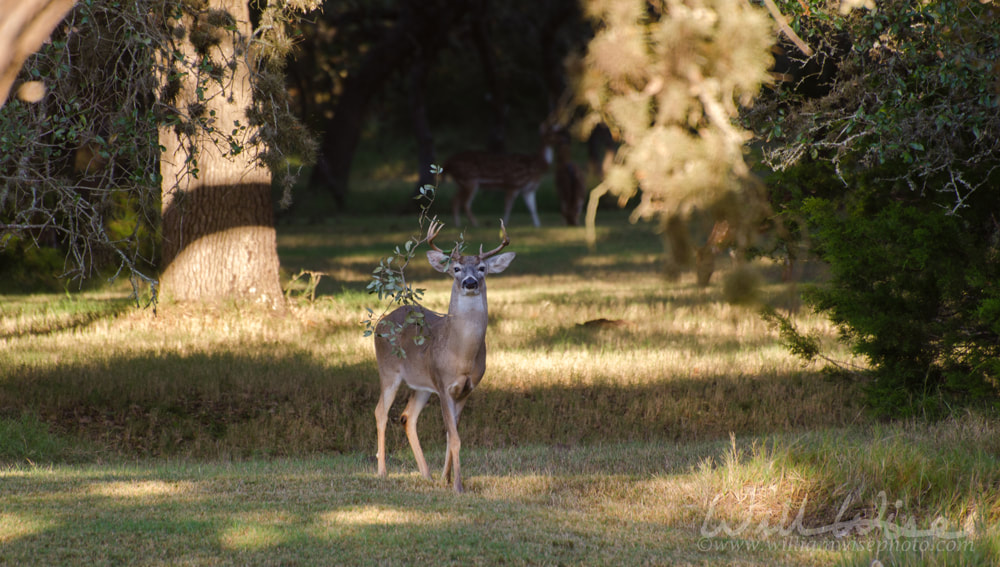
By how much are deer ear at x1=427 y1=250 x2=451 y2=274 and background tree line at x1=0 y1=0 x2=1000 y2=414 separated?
1.73 meters

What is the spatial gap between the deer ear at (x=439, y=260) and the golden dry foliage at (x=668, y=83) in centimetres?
498

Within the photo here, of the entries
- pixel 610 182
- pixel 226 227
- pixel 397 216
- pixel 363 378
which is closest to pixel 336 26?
pixel 397 216

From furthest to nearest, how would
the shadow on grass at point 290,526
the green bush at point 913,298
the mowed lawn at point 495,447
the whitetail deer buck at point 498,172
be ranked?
1. the whitetail deer buck at point 498,172
2. the green bush at point 913,298
3. the mowed lawn at point 495,447
4. the shadow on grass at point 290,526

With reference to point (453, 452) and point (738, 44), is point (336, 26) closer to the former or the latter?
point (453, 452)

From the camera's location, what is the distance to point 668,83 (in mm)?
2270

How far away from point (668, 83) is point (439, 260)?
530cm

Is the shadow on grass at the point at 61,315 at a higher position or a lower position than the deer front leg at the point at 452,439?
higher

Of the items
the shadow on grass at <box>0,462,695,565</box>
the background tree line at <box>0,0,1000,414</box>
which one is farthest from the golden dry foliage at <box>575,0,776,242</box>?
the shadow on grass at <box>0,462,695,565</box>

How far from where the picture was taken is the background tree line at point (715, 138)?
2271 millimetres

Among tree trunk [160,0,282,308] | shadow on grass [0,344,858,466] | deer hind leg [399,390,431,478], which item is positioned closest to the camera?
deer hind leg [399,390,431,478]

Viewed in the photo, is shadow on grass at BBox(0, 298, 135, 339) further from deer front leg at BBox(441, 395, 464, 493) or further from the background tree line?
deer front leg at BBox(441, 395, 464, 493)

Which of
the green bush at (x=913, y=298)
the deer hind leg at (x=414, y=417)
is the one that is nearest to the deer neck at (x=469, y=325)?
the deer hind leg at (x=414, y=417)

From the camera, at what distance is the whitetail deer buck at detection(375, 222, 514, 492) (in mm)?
7418

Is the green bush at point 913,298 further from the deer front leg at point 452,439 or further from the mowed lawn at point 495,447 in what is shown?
the deer front leg at point 452,439
